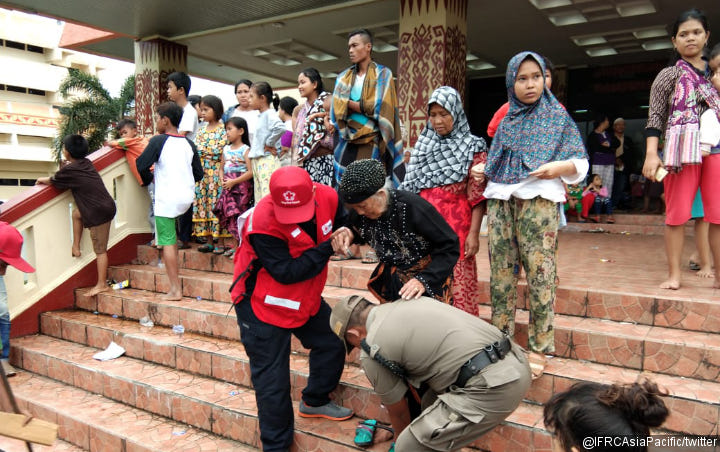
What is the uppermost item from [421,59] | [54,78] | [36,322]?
[54,78]

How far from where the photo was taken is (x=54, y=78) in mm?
28250

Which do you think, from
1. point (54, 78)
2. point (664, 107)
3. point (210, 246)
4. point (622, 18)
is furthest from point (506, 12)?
point (54, 78)

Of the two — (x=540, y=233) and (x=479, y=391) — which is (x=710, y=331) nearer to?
(x=540, y=233)

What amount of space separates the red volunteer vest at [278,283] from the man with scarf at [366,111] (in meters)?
1.26

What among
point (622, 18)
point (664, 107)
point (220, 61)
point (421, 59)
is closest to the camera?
point (664, 107)

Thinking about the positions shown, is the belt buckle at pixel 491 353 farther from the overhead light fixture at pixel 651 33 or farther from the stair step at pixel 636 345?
the overhead light fixture at pixel 651 33

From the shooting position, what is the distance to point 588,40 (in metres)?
9.48

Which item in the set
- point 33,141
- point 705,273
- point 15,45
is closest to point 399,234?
point 705,273

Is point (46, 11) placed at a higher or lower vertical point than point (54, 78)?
lower

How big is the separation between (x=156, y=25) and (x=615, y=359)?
940 centimetres

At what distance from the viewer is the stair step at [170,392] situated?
9.57ft

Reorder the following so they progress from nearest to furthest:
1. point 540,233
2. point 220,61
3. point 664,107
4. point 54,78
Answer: point 540,233 < point 664,107 < point 220,61 < point 54,78

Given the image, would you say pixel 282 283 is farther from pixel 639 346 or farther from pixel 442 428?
pixel 639 346

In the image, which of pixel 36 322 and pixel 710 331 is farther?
pixel 36 322
